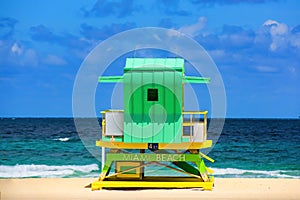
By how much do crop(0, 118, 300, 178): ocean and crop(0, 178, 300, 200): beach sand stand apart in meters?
8.40

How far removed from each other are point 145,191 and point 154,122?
2003mm

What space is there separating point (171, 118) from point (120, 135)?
1588mm

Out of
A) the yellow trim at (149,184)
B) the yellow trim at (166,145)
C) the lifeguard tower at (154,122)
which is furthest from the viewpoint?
the yellow trim at (149,184)

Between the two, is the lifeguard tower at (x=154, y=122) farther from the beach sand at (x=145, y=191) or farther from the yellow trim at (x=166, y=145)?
the beach sand at (x=145, y=191)

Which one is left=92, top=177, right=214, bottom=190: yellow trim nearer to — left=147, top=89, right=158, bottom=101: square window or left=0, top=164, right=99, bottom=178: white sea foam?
left=147, top=89, right=158, bottom=101: square window

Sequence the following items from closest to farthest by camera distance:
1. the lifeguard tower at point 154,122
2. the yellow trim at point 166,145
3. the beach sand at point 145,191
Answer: the beach sand at point 145,191 → the lifeguard tower at point 154,122 → the yellow trim at point 166,145

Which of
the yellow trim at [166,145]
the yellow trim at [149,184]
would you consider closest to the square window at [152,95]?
the yellow trim at [166,145]

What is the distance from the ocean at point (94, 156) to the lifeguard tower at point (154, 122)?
11075 mm

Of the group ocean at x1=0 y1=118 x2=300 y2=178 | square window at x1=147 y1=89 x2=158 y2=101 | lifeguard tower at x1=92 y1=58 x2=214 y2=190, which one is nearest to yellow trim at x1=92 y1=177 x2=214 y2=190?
lifeguard tower at x1=92 y1=58 x2=214 y2=190

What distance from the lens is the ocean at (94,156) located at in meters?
36.4

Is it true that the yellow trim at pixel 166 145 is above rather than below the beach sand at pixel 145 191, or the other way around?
above

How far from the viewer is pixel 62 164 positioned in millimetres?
43688

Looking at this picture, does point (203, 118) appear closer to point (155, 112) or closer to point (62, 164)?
point (155, 112)

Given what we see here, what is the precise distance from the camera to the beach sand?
20.7 m
